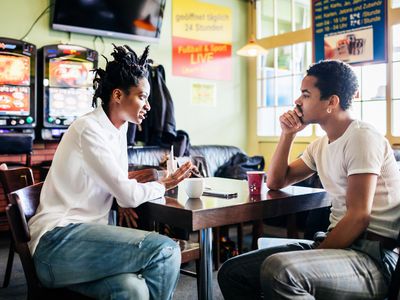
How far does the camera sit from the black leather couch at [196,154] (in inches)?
192

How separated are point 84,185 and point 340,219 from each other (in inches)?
36.9

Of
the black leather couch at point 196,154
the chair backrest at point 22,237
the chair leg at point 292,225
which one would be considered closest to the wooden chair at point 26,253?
the chair backrest at point 22,237

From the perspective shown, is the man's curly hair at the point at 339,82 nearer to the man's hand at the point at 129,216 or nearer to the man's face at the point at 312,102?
the man's face at the point at 312,102

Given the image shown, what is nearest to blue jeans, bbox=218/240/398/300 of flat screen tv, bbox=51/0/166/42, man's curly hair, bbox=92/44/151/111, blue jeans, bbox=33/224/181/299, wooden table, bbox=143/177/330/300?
wooden table, bbox=143/177/330/300

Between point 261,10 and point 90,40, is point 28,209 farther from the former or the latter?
point 261,10

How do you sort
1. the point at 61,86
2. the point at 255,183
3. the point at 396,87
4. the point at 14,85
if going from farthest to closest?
the point at 396,87
the point at 61,86
the point at 14,85
the point at 255,183

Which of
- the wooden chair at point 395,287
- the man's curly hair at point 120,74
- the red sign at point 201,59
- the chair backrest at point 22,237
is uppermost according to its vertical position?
the red sign at point 201,59

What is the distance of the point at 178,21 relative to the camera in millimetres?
5816

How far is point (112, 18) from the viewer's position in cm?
502

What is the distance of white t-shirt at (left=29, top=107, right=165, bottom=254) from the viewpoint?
1.60 metres

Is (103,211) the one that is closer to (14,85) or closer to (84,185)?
(84,185)

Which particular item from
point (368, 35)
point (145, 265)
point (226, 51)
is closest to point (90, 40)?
point (226, 51)

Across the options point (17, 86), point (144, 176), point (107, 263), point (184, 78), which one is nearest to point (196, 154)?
point (184, 78)

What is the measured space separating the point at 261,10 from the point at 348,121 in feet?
16.7
